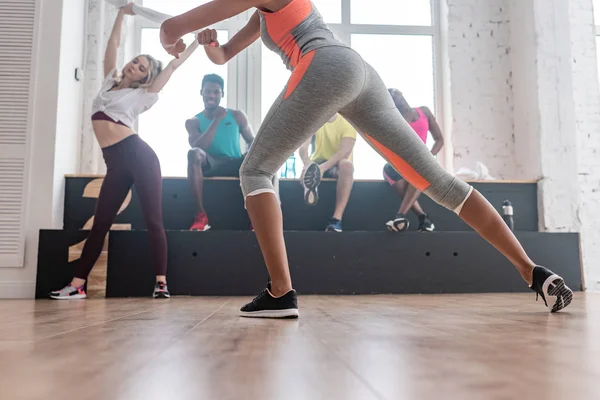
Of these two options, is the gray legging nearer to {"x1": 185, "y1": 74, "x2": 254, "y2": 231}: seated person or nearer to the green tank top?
{"x1": 185, "y1": 74, "x2": 254, "y2": 231}: seated person

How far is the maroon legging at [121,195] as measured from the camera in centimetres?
284

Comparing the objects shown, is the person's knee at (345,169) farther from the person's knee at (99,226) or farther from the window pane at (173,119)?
the window pane at (173,119)

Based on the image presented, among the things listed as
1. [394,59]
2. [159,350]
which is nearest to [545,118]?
[394,59]

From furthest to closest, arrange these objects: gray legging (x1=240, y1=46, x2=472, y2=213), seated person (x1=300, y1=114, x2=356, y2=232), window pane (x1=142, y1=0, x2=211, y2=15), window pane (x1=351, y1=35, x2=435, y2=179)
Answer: window pane (x1=351, y1=35, x2=435, y2=179) < window pane (x1=142, y1=0, x2=211, y2=15) < seated person (x1=300, y1=114, x2=356, y2=232) < gray legging (x1=240, y1=46, x2=472, y2=213)

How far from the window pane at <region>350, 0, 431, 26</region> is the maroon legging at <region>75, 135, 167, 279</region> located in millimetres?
3251

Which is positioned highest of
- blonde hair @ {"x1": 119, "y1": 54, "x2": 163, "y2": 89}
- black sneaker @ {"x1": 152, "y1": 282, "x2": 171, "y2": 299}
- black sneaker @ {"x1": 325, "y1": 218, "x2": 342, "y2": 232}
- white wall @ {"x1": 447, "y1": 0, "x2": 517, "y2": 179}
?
white wall @ {"x1": 447, "y1": 0, "x2": 517, "y2": 179}

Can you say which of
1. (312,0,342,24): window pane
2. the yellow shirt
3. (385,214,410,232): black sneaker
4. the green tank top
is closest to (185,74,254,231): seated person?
the green tank top

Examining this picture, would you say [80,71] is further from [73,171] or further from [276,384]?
[276,384]

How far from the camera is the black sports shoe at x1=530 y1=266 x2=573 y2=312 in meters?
1.45

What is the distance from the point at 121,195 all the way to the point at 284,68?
268cm

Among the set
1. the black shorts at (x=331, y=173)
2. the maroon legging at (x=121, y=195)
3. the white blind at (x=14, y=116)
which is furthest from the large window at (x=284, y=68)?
the maroon legging at (x=121, y=195)

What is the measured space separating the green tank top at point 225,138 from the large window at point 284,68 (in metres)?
1.09

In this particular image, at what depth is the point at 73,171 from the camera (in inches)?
152

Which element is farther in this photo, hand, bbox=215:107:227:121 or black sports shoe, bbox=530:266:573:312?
hand, bbox=215:107:227:121
